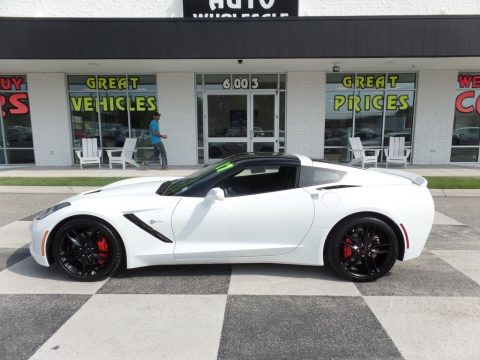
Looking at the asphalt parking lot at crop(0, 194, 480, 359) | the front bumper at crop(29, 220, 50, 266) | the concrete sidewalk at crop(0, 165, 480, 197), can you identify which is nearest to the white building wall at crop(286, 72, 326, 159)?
the concrete sidewalk at crop(0, 165, 480, 197)

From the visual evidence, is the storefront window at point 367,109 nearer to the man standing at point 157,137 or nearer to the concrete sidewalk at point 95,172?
the concrete sidewalk at point 95,172

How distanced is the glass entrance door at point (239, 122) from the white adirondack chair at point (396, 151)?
3826 millimetres

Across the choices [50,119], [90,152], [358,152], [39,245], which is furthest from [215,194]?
[50,119]

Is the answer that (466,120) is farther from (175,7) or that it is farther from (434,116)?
(175,7)

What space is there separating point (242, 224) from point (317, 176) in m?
0.98

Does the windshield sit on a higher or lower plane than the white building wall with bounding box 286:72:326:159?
lower

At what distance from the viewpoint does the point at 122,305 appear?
329cm

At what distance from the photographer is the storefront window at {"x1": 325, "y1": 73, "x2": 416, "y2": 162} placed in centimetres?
1239

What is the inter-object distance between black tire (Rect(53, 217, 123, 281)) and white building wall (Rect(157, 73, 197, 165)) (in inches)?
354

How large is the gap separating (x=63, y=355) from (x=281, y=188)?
243 centimetres

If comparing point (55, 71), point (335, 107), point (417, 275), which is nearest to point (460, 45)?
point (335, 107)

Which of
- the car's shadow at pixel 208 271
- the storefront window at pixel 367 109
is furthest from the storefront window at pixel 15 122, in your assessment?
the storefront window at pixel 367 109

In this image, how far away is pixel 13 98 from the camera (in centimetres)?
→ 1259

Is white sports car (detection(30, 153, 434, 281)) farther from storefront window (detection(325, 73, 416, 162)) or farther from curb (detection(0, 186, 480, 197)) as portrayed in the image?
storefront window (detection(325, 73, 416, 162))
